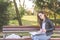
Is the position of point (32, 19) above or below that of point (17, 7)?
below

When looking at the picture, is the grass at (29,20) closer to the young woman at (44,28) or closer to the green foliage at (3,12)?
the green foliage at (3,12)

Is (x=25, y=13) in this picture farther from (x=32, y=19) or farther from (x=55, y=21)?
(x=55, y=21)

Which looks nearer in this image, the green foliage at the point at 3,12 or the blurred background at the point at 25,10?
the green foliage at the point at 3,12

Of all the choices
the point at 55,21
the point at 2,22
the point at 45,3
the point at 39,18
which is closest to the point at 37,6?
the point at 45,3

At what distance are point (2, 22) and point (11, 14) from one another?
0.66 metres

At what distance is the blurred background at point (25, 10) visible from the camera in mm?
9430

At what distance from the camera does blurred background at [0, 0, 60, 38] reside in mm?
9430

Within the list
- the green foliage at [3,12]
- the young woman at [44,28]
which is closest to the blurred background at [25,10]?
the green foliage at [3,12]

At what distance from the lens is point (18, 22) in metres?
10.4

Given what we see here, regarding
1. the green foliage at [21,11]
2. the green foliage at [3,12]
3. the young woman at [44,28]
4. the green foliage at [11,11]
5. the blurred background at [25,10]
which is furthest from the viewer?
the green foliage at [21,11]

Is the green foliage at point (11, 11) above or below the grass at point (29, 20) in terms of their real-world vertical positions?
above

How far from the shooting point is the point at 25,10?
1039cm

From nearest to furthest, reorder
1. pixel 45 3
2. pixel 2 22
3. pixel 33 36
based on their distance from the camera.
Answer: pixel 33 36 → pixel 2 22 → pixel 45 3

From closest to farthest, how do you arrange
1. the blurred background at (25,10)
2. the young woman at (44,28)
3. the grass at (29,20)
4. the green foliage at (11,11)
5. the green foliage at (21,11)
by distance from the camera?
the young woman at (44,28)
the blurred background at (25,10)
the green foliage at (11,11)
the green foliage at (21,11)
the grass at (29,20)
